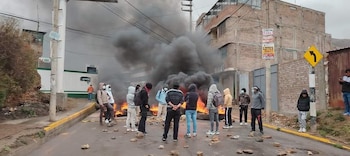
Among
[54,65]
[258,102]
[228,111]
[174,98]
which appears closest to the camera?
[174,98]

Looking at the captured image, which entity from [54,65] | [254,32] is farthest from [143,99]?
[254,32]

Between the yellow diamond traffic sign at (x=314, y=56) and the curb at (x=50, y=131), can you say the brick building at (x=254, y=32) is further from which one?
the curb at (x=50, y=131)

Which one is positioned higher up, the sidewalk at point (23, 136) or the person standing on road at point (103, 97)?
the person standing on road at point (103, 97)

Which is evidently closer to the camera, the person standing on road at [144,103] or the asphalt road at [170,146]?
the asphalt road at [170,146]

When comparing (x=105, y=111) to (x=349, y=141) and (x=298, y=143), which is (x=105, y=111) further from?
(x=349, y=141)

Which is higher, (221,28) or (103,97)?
(221,28)

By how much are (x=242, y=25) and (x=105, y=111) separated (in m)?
21.9

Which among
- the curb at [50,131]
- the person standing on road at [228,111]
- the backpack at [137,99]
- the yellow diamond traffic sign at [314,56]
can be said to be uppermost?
the yellow diamond traffic sign at [314,56]

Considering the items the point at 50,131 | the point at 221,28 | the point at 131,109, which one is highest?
the point at 221,28

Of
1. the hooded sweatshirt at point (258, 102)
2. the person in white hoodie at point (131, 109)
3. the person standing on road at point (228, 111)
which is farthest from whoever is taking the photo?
the person standing on road at point (228, 111)

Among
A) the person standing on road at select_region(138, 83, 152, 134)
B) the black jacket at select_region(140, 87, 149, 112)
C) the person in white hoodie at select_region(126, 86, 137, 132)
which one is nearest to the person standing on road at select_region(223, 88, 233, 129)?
the person in white hoodie at select_region(126, 86, 137, 132)

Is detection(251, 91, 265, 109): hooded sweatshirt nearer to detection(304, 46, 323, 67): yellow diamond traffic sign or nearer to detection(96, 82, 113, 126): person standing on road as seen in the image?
detection(304, 46, 323, 67): yellow diamond traffic sign

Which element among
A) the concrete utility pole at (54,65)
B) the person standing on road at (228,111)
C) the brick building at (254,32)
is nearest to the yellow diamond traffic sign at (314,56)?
the person standing on road at (228,111)

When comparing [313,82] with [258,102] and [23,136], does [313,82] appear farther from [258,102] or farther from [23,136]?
[23,136]
